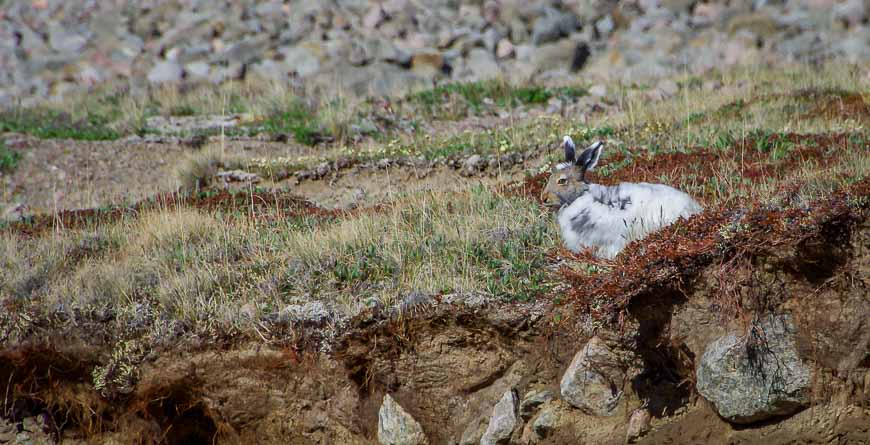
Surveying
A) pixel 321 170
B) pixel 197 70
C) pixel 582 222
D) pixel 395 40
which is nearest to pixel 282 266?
pixel 582 222

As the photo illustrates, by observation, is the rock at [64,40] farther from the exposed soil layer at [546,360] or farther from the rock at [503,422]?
the rock at [503,422]

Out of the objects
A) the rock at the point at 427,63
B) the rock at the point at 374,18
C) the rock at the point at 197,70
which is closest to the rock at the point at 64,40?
the rock at the point at 197,70

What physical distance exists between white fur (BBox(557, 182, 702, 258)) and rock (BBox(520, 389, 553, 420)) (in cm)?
117

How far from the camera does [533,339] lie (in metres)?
6.56

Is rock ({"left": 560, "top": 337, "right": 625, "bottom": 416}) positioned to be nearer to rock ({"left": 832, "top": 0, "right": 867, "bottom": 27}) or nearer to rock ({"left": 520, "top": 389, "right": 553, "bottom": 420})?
rock ({"left": 520, "top": 389, "right": 553, "bottom": 420})

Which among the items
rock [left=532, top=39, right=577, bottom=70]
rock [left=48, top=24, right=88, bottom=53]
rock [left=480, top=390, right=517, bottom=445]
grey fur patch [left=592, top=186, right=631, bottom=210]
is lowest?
rock [left=48, top=24, right=88, bottom=53]

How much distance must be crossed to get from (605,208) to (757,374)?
1739 millimetres

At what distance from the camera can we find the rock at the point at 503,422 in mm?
6480

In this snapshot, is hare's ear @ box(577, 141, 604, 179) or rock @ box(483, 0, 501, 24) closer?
hare's ear @ box(577, 141, 604, 179)

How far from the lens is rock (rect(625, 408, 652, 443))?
631cm

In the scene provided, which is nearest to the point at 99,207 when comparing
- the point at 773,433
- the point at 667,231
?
the point at 667,231

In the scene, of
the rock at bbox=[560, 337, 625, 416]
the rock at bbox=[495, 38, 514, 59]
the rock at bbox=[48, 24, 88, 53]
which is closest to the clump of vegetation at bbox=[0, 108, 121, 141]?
the rock at bbox=[48, 24, 88, 53]

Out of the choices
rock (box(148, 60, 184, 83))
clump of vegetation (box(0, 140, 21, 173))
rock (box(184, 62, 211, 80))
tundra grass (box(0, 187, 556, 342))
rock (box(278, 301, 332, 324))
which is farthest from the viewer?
rock (box(184, 62, 211, 80))

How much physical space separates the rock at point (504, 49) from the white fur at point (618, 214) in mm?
13778
